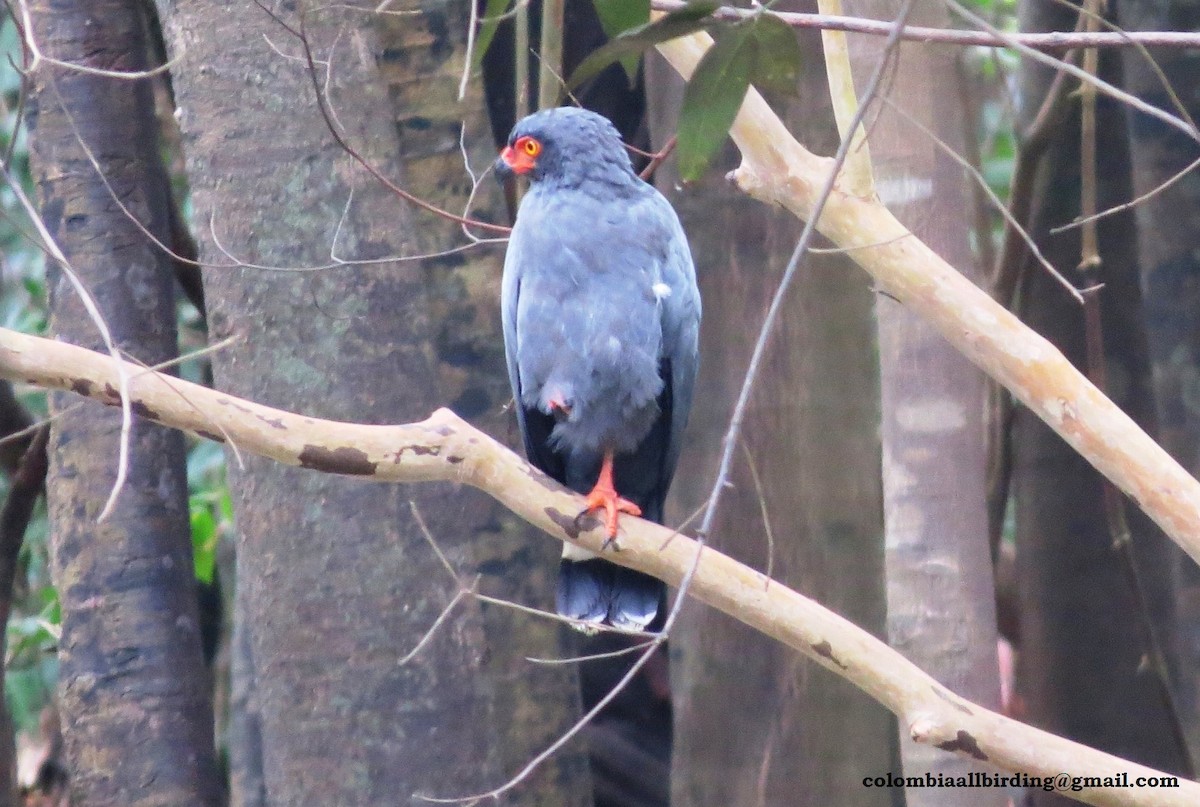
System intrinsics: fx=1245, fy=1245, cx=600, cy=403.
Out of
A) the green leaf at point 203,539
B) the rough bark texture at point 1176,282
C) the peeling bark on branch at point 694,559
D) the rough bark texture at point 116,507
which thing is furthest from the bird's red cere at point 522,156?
the green leaf at point 203,539

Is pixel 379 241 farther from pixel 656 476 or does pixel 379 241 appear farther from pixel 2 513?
pixel 2 513

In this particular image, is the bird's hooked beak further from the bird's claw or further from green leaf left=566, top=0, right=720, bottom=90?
green leaf left=566, top=0, right=720, bottom=90

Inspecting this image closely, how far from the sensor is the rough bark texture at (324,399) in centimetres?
317

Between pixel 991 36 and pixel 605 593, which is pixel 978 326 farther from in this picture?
pixel 605 593

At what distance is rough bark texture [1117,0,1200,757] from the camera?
4.04 metres

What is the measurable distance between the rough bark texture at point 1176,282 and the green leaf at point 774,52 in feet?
8.58

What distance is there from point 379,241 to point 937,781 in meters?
1.88

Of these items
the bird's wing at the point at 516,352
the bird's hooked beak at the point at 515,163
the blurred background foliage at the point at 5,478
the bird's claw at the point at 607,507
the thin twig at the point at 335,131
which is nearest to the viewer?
the bird's claw at the point at 607,507

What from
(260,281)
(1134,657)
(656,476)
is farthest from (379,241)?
(1134,657)

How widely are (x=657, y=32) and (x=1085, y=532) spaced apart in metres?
3.77

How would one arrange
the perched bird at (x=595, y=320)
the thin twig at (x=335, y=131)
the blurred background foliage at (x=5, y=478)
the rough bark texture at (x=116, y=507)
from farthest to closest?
the blurred background foliage at (x=5, y=478), the rough bark texture at (x=116, y=507), the perched bird at (x=595, y=320), the thin twig at (x=335, y=131)

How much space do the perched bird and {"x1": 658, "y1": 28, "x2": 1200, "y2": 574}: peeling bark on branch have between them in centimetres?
59

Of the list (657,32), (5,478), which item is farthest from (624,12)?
(5,478)

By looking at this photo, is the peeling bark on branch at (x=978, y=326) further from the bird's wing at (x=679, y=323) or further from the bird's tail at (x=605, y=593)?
the bird's tail at (x=605, y=593)
